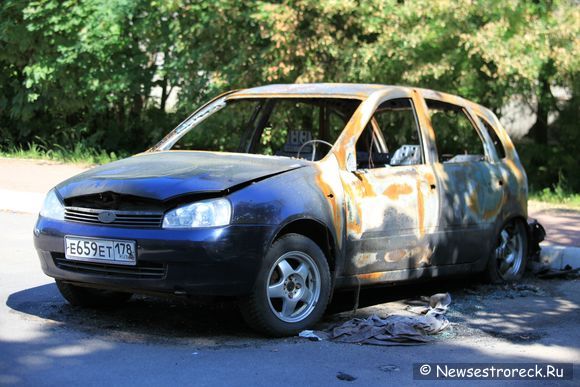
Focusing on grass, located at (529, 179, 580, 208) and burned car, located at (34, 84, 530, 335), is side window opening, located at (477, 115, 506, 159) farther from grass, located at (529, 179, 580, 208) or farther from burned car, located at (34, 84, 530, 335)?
grass, located at (529, 179, 580, 208)

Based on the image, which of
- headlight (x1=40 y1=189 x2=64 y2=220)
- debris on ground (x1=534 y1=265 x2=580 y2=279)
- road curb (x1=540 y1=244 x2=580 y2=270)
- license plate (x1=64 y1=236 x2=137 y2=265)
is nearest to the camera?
license plate (x1=64 y1=236 x2=137 y2=265)

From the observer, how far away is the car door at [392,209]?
269 inches

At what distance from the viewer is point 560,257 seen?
9.61m

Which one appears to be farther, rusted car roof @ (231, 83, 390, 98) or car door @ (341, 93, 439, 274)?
rusted car roof @ (231, 83, 390, 98)

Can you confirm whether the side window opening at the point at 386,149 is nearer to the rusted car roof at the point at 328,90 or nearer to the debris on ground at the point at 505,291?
the rusted car roof at the point at 328,90

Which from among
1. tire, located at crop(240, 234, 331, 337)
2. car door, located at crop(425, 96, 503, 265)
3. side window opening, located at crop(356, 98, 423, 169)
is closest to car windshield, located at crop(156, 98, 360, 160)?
side window opening, located at crop(356, 98, 423, 169)

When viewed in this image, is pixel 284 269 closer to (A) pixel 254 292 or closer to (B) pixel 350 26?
(A) pixel 254 292

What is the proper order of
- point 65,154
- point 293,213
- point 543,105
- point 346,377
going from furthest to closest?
point 65,154 < point 543,105 < point 293,213 < point 346,377

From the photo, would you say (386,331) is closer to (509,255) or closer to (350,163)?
(350,163)

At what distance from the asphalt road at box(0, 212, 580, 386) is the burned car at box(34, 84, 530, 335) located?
279 millimetres

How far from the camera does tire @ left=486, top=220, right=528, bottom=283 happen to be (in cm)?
839

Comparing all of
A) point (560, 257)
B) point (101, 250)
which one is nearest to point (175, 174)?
point (101, 250)

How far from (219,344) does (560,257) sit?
4678mm

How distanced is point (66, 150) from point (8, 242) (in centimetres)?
1029
